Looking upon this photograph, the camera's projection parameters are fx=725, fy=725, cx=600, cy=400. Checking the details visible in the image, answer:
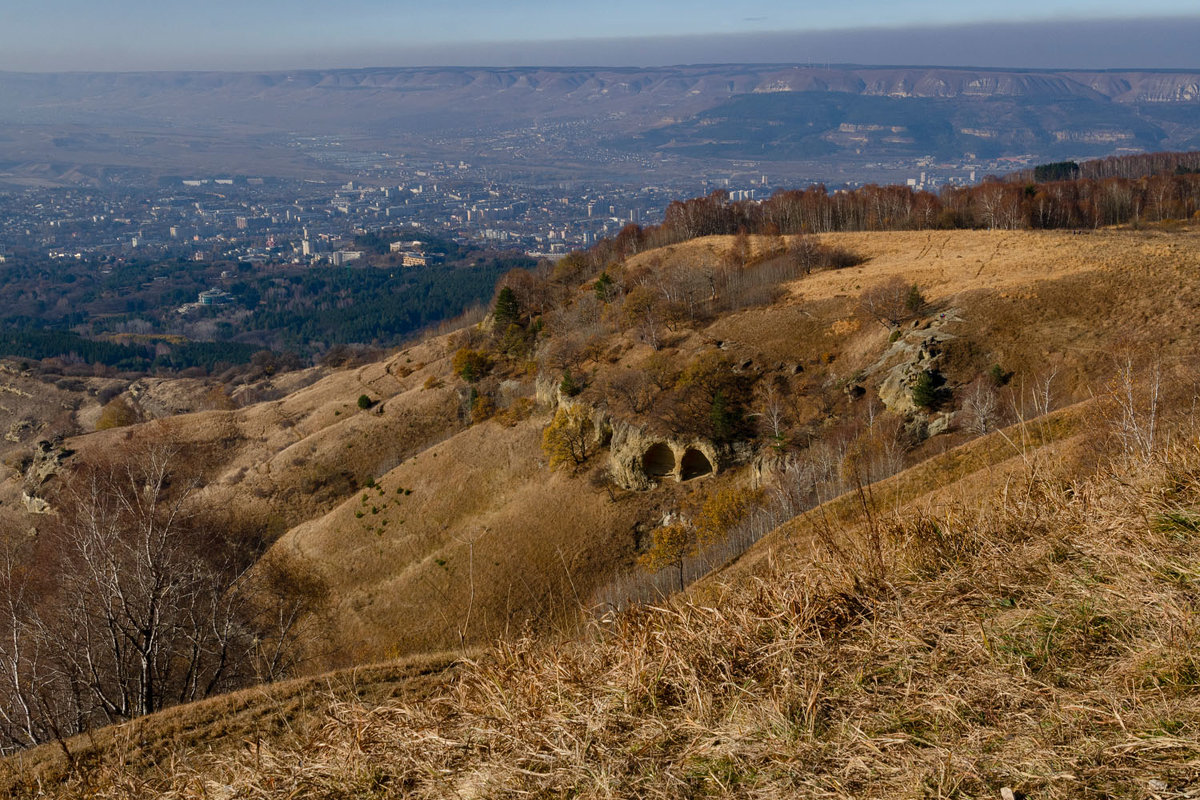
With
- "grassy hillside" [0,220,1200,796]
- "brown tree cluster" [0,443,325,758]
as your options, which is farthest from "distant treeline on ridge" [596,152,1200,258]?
"brown tree cluster" [0,443,325,758]

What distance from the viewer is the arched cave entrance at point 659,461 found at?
Answer: 37.9 m

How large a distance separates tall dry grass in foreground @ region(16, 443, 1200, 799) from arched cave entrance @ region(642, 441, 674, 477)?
3220cm

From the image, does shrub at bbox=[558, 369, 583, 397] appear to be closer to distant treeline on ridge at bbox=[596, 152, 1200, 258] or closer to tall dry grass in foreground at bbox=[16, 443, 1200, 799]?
distant treeline on ridge at bbox=[596, 152, 1200, 258]

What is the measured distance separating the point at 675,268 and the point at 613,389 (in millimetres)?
18974

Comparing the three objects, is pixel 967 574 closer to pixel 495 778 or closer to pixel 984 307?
pixel 495 778

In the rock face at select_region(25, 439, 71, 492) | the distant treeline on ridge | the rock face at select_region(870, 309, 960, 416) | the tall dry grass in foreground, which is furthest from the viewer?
the distant treeline on ridge

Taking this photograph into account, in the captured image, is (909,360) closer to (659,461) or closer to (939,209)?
(659,461)

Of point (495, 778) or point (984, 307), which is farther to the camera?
point (984, 307)

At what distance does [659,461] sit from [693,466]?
1.92m

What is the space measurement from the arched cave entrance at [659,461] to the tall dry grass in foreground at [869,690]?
32.2 metres

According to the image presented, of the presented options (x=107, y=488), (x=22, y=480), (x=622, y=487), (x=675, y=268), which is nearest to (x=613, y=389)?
(x=622, y=487)

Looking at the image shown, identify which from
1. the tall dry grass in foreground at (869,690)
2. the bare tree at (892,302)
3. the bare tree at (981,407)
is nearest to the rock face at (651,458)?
the bare tree at (981,407)

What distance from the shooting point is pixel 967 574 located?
4.87 metres

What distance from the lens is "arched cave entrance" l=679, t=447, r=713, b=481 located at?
37.2m
